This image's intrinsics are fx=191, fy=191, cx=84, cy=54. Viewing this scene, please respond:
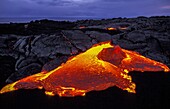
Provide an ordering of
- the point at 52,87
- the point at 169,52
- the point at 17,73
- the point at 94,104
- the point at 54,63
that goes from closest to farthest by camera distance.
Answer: the point at 94,104 < the point at 52,87 < the point at 17,73 < the point at 54,63 < the point at 169,52

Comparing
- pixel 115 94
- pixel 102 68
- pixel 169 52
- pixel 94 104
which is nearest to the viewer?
pixel 94 104

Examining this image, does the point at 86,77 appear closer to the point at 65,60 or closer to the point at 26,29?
the point at 65,60

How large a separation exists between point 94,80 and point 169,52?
574 cm

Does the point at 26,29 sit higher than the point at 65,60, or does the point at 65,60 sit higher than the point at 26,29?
the point at 26,29

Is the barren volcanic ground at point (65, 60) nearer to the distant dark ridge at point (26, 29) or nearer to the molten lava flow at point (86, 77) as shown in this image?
the molten lava flow at point (86, 77)

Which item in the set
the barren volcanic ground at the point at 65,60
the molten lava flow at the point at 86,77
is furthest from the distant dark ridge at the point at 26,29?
the molten lava flow at the point at 86,77

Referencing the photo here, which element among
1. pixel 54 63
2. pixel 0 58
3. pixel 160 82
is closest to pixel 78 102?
pixel 160 82

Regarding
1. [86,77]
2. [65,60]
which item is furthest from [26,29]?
[86,77]

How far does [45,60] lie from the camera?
25.5 ft

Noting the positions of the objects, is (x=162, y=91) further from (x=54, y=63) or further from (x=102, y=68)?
(x=54, y=63)

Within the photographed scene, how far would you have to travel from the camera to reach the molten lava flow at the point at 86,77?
5215 millimetres

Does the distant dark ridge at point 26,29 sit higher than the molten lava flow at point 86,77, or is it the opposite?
the distant dark ridge at point 26,29

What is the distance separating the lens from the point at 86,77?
18.5 ft

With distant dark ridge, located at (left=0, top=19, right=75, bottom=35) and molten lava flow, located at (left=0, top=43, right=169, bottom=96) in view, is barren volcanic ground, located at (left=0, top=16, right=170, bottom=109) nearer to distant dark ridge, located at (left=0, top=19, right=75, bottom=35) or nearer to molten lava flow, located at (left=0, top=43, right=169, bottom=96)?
molten lava flow, located at (left=0, top=43, right=169, bottom=96)
